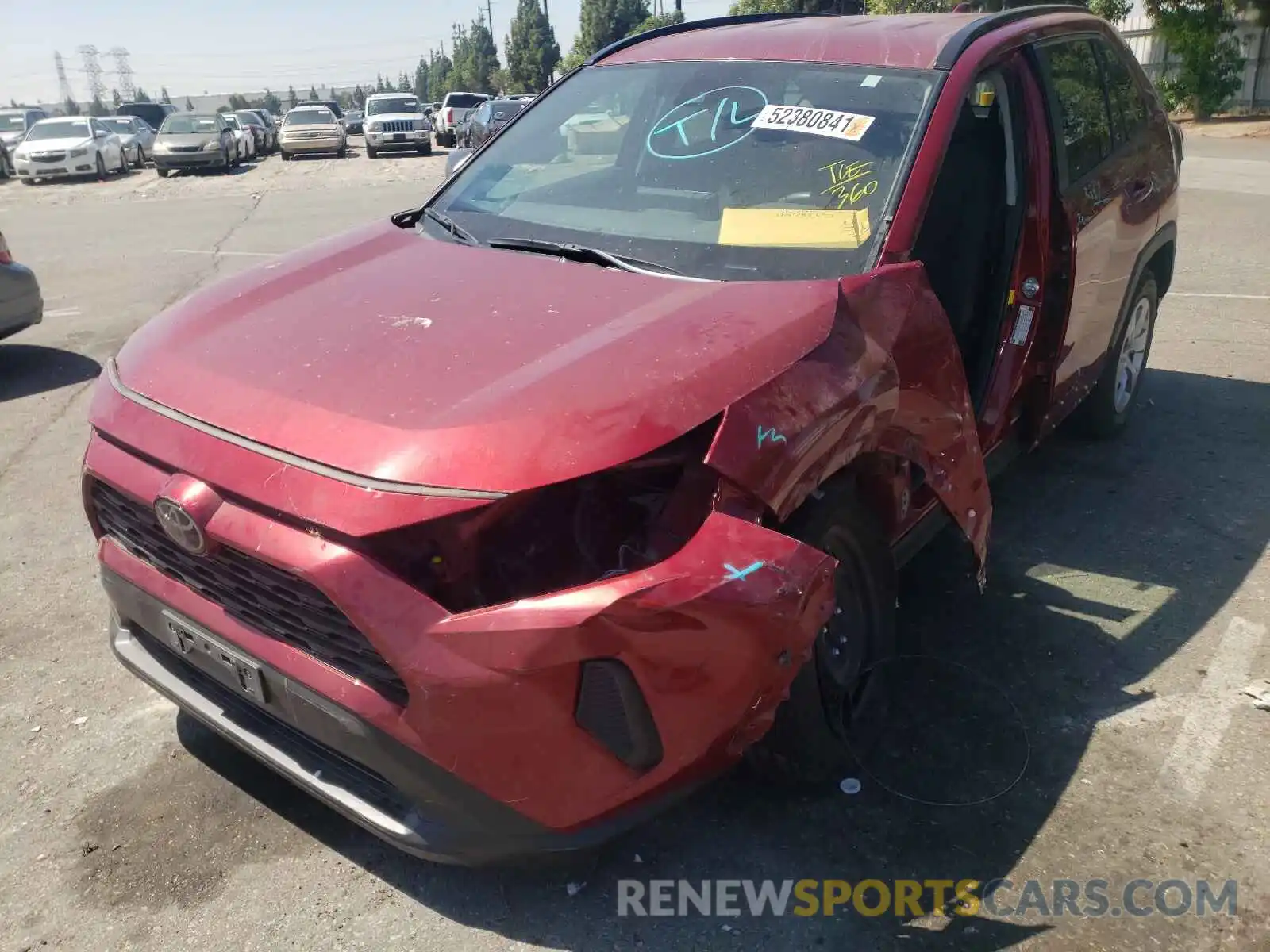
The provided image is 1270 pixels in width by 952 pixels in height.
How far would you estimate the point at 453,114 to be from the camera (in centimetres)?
3534

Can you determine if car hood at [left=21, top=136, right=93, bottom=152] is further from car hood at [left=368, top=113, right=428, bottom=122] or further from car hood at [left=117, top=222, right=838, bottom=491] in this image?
car hood at [left=117, top=222, right=838, bottom=491]

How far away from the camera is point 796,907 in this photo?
8.27 ft

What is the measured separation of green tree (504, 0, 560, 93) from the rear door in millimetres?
79993

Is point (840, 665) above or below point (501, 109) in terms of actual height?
above

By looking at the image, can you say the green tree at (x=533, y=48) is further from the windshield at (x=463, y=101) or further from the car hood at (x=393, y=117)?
the car hood at (x=393, y=117)

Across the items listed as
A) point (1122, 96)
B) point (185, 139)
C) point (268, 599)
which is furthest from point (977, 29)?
point (185, 139)

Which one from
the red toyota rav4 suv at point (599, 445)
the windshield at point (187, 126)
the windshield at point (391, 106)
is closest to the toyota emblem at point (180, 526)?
the red toyota rav4 suv at point (599, 445)

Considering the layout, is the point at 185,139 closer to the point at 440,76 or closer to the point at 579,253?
the point at 579,253

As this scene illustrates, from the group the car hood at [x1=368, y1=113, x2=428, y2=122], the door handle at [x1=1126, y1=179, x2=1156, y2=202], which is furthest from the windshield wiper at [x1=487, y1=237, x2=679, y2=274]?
the car hood at [x1=368, y1=113, x2=428, y2=122]

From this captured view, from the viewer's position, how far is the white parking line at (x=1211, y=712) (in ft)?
9.62

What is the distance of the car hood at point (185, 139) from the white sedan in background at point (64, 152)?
54.5 inches

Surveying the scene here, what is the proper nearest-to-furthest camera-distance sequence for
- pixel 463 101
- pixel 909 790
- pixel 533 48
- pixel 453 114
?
1. pixel 909 790
2. pixel 453 114
3. pixel 463 101
4. pixel 533 48

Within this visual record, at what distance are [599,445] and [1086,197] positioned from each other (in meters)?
2.77

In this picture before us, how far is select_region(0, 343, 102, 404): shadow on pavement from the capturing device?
7.00 meters
